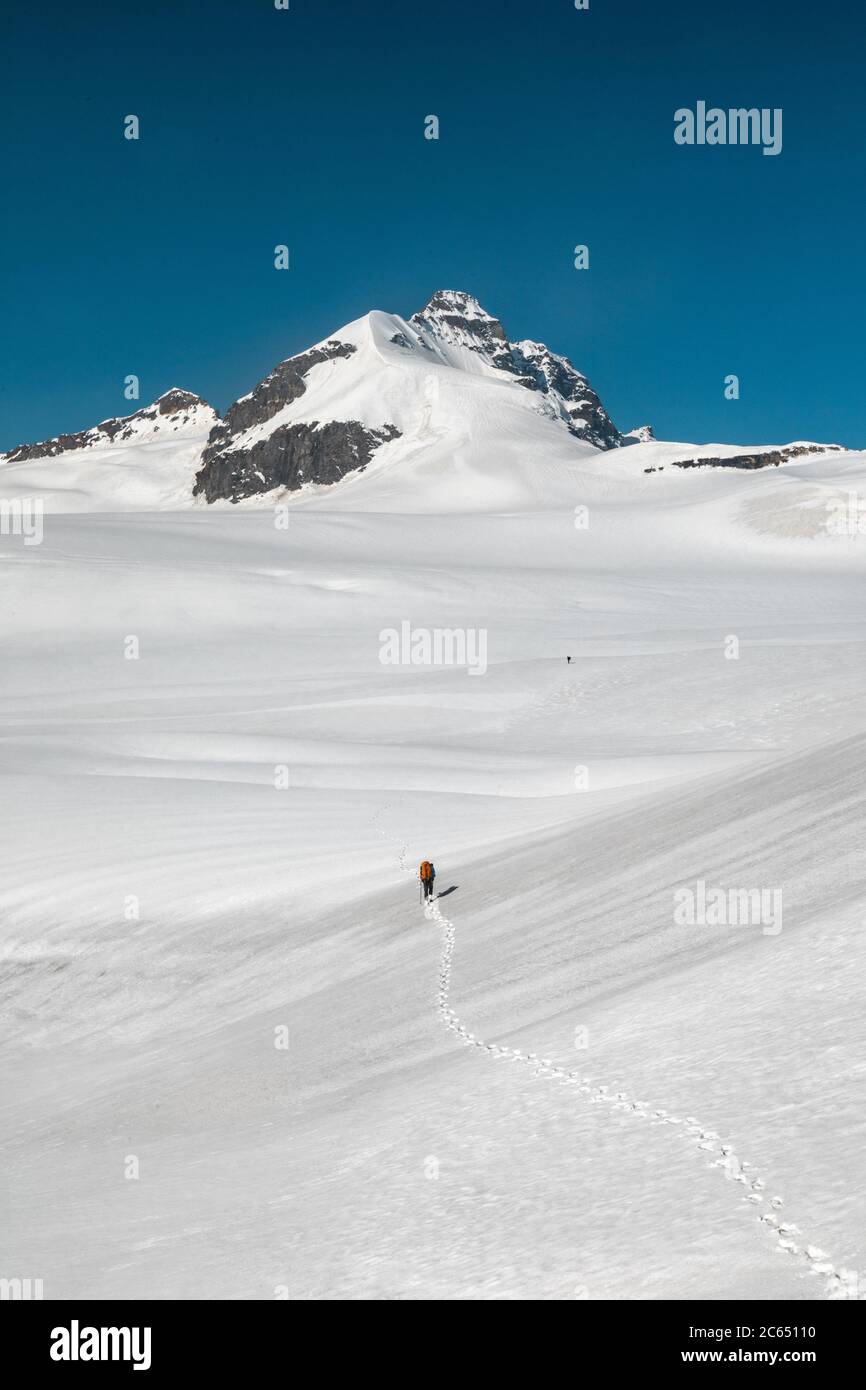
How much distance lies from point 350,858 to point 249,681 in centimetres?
3185

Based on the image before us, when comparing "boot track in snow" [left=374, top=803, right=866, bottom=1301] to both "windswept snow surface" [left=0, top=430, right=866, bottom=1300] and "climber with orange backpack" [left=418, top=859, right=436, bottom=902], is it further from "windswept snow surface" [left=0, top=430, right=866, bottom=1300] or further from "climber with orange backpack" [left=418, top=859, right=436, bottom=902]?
"climber with orange backpack" [left=418, top=859, right=436, bottom=902]

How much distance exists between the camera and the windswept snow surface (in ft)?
22.6

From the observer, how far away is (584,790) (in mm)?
29547

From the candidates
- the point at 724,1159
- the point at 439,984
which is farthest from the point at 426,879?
the point at 724,1159

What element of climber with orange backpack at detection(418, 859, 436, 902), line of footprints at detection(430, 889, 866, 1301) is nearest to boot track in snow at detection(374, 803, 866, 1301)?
line of footprints at detection(430, 889, 866, 1301)

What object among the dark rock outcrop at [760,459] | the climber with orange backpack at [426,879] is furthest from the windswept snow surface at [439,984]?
the dark rock outcrop at [760,459]

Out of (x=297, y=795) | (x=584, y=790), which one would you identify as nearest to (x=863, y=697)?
(x=584, y=790)

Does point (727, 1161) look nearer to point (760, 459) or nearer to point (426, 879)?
point (426, 879)

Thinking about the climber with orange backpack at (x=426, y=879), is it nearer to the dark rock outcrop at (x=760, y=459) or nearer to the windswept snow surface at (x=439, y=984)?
the windswept snow surface at (x=439, y=984)

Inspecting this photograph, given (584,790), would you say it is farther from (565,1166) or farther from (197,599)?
(197,599)

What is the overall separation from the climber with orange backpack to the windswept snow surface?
0.24 meters

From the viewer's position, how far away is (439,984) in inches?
586

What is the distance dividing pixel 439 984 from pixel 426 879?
3364 mm

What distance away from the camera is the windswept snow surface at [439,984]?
22.6ft
